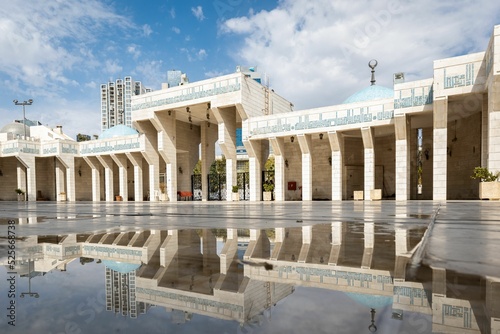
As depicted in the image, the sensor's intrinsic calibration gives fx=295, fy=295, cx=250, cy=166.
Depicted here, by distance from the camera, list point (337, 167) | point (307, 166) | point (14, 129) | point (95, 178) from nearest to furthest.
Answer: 1. point (337, 167)
2. point (307, 166)
3. point (95, 178)
4. point (14, 129)

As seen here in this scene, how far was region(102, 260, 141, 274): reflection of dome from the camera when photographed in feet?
9.69

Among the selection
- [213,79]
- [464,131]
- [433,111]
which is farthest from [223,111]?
[464,131]

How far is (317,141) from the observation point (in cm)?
2923

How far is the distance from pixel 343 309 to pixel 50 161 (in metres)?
49.8

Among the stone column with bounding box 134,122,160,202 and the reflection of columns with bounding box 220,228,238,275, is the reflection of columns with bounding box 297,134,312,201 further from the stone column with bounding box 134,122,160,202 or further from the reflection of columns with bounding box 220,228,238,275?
the reflection of columns with bounding box 220,228,238,275

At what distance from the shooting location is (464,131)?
905 inches

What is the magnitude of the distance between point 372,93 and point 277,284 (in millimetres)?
26963

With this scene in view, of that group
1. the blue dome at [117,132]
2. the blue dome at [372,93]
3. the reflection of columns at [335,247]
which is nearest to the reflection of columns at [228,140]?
the blue dome at [372,93]

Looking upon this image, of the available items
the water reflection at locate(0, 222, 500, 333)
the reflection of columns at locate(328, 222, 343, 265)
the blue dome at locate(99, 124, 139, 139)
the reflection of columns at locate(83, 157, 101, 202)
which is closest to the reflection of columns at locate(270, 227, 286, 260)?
the water reflection at locate(0, 222, 500, 333)

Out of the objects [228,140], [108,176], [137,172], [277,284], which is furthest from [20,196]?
[277,284]

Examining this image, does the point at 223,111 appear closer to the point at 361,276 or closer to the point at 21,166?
the point at 361,276

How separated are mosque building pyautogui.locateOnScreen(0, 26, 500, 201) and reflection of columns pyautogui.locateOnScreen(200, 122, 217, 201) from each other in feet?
0.42

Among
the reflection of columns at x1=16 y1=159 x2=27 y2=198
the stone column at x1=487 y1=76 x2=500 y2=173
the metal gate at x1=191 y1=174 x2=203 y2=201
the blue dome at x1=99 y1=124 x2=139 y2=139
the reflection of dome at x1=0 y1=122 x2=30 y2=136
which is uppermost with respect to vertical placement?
the reflection of dome at x1=0 y1=122 x2=30 y2=136

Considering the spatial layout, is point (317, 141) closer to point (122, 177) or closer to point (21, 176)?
point (122, 177)
